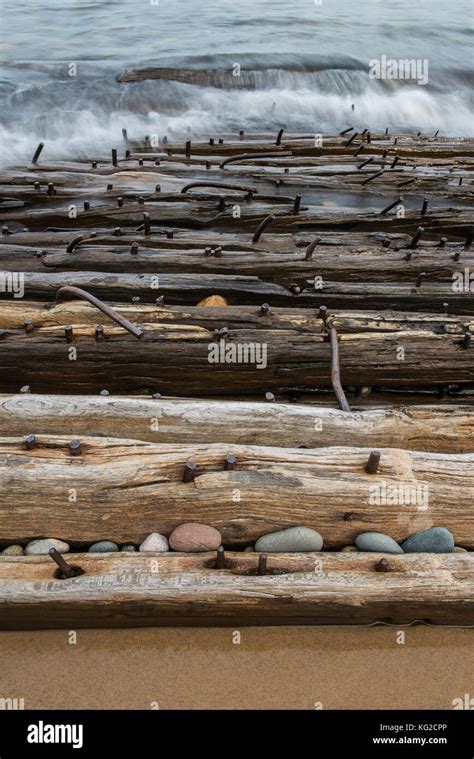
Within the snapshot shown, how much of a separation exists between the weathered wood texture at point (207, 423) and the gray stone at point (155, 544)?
0.54 m

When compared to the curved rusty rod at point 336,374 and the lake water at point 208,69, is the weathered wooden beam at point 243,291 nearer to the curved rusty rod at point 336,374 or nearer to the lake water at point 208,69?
the curved rusty rod at point 336,374

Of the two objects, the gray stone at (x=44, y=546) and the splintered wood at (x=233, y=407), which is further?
the gray stone at (x=44, y=546)

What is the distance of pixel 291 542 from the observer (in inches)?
98.6

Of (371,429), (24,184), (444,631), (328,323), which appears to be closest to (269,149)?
(24,184)

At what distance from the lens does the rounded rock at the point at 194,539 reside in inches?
97.4

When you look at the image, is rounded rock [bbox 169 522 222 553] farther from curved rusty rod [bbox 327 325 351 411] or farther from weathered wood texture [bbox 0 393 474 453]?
curved rusty rod [bbox 327 325 351 411]

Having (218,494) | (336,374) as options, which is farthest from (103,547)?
(336,374)

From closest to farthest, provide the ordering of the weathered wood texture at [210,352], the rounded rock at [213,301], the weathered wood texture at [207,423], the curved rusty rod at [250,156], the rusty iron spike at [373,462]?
the rusty iron spike at [373,462], the weathered wood texture at [207,423], the weathered wood texture at [210,352], the rounded rock at [213,301], the curved rusty rod at [250,156]

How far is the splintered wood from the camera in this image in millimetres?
2344

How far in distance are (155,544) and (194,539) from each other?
0.54ft

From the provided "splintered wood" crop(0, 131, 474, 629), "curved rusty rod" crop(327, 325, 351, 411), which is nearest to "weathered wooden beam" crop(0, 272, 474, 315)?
"splintered wood" crop(0, 131, 474, 629)

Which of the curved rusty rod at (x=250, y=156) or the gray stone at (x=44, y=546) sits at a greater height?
the curved rusty rod at (x=250, y=156)

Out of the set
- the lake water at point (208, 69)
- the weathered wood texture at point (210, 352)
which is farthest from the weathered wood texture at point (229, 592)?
the lake water at point (208, 69)

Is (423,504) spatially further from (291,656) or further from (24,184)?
(24,184)
